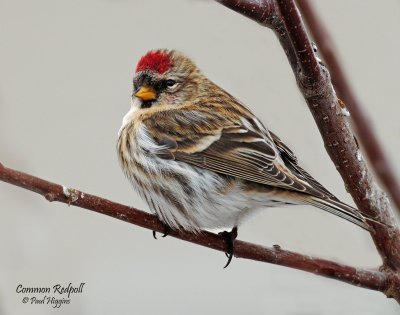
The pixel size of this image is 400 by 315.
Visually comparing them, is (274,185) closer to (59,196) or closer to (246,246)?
(246,246)

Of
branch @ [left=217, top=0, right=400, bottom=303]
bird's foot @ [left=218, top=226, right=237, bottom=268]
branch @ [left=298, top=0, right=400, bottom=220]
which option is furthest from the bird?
branch @ [left=298, top=0, right=400, bottom=220]

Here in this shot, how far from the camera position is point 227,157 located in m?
3.72

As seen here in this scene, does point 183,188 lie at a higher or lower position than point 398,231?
lower

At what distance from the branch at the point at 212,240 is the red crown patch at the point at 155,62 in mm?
1332

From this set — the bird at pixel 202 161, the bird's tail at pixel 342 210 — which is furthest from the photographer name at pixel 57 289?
the bird's tail at pixel 342 210

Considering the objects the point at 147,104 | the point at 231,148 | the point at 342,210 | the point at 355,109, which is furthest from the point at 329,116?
the point at 147,104

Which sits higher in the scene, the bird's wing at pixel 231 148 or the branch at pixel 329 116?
the branch at pixel 329 116

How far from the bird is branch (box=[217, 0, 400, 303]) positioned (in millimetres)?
269

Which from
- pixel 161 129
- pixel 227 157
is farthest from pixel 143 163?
pixel 227 157

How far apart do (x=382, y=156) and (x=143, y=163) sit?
175 cm

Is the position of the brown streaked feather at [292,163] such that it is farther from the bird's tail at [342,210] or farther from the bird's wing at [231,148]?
the bird's tail at [342,210]

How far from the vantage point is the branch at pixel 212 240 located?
2.41 meters

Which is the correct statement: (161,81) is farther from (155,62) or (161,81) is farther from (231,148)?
(231,148)

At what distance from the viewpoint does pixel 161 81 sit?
4324 mm
